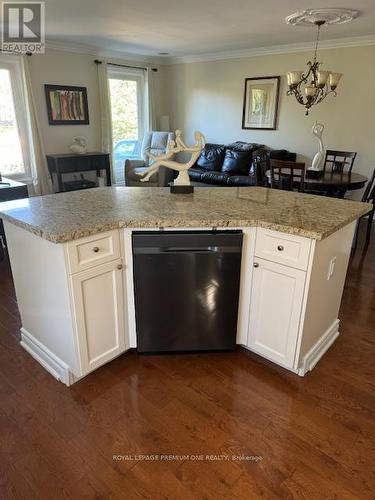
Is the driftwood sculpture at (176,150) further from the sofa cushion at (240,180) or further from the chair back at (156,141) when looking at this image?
the chair back at (156,141)

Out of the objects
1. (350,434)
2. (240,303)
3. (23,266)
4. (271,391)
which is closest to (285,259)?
(240,303)

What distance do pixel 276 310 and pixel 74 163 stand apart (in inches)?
187

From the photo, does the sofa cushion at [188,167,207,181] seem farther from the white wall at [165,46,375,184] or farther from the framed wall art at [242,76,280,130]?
the framed wall art at [242,76,280,130]

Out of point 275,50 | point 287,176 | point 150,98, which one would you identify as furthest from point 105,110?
point 287,176

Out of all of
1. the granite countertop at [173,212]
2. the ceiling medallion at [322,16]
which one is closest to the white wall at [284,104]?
the ceiling medallion at [322,16]

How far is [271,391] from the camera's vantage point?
192cm

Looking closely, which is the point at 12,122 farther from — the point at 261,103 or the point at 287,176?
the point at 287,176

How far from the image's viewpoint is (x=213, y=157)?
6117 millimetres

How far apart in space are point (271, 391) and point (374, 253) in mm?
2730

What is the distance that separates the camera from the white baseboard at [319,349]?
2030 millimetres

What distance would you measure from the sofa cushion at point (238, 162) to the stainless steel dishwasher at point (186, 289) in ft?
13.3

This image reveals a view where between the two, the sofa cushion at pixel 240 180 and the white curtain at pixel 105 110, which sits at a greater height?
the white curtain at pixel 105 110

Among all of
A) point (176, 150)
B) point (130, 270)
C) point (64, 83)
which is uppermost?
point (64, 83)

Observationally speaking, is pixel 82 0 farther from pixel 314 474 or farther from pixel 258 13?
pixel 314 474
